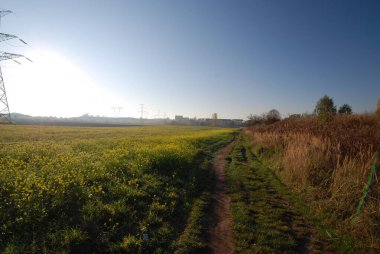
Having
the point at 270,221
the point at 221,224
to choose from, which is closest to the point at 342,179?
the point at 270,221

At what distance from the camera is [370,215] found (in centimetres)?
565

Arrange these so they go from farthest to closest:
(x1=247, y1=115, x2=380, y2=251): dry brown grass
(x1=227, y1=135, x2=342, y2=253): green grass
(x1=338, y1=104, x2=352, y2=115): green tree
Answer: (x1=338, y1=104, x2=352, y2=115): green tree → (x1=247, y1=115, x2=380, y2=251): dry brown grass → (x1=227, y1=135, x2=342, y2=253): green grass

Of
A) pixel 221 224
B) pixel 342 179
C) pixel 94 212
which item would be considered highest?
pixel 342 179

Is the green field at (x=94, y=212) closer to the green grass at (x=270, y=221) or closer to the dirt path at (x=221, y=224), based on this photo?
the dirt path at (x=221, y=224)

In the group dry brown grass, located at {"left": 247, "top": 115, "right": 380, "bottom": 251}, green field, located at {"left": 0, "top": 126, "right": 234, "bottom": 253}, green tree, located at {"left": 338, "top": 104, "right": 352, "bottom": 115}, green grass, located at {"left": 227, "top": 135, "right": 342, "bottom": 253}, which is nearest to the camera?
green field, located at {"left": 0, "top": 126, "right": 234, "bottom": 253}

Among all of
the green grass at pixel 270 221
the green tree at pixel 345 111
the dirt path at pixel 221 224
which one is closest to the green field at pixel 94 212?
the dirt path at pixel 221 224

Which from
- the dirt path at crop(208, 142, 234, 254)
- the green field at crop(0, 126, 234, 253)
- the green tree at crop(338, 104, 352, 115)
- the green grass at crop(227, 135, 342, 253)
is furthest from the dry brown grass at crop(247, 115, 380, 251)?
the green tree at crop(338, 104, 352, 115)

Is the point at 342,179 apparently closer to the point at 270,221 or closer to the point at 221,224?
the point at 270,221

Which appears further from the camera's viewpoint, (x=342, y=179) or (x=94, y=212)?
(x=342, y=179)

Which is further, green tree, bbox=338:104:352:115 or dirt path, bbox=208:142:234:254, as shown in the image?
green tree, bbox=338:104:352:115

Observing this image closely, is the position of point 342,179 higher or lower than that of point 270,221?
higher

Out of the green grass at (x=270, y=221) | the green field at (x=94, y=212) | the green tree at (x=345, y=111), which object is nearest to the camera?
the green field at (x=94, y=212)

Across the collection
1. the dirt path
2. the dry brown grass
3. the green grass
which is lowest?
the dirt path

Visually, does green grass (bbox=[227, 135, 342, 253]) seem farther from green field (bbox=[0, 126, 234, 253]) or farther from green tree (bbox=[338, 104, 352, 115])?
green tree (bbox=[338, 104, 352, 115])
